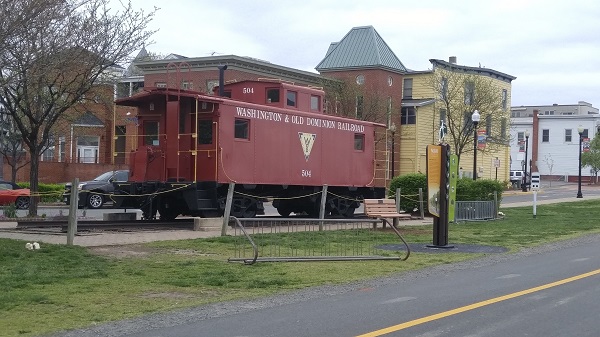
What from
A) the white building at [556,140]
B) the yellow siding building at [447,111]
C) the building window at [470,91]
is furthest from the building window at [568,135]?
the building window at [470,91]

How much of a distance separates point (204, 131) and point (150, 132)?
209 cm

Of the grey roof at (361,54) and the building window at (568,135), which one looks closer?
the grey roof at (361,54)

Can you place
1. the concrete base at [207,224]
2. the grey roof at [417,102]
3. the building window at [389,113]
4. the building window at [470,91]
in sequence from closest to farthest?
the concrete base at [207,224], the building window at [389,113], the building window at [470,91], the grey roof at [417,102]

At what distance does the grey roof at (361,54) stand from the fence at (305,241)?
125 ft

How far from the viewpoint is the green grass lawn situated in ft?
32.0

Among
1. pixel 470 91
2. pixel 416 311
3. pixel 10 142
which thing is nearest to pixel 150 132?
pixel 416 311

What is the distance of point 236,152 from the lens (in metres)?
23.6

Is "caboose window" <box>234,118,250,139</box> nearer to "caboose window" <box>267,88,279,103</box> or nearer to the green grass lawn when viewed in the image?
"caboose window" <box>267,88,279,103</box>

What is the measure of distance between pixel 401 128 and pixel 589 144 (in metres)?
35.4

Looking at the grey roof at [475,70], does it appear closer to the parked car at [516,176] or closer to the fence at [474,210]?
the parked car at [516,176]

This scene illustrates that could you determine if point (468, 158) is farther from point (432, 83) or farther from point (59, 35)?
point (59, 35)

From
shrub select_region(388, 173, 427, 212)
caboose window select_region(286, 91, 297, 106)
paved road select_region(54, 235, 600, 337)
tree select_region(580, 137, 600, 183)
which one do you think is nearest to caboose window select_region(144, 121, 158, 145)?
caboose window select_region(286, 91, 297, 106)

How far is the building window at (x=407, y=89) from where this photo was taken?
61.2 meters

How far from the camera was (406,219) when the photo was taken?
28.0m
